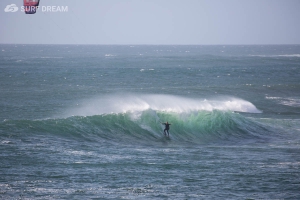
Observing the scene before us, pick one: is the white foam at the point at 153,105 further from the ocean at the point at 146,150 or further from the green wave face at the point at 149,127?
the green wave face at the point at 149,127

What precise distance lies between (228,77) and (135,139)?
157ft

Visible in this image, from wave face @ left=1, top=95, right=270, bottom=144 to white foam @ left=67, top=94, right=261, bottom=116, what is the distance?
75 millimetres

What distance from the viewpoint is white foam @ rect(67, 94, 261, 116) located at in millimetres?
30719

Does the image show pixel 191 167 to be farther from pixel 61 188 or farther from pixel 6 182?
pixel 6 182

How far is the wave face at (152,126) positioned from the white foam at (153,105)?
75mm

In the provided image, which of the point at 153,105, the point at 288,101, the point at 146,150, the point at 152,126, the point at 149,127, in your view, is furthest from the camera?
the point at 288,101

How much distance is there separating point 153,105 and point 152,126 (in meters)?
6.34

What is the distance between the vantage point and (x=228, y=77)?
70.1m

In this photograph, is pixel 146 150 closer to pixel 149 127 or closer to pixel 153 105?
pixel 149 127

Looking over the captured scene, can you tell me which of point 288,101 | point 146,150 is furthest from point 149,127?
point 288,101

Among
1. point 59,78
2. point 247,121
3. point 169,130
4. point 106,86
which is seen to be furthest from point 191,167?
point 59,78

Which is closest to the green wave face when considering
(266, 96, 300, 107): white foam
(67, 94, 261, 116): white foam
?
(67, 94, 261, 116): white foam

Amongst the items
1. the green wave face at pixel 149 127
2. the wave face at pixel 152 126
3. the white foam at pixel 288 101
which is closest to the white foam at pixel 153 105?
the wave face at pixel 152 126

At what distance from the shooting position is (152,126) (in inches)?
1063
